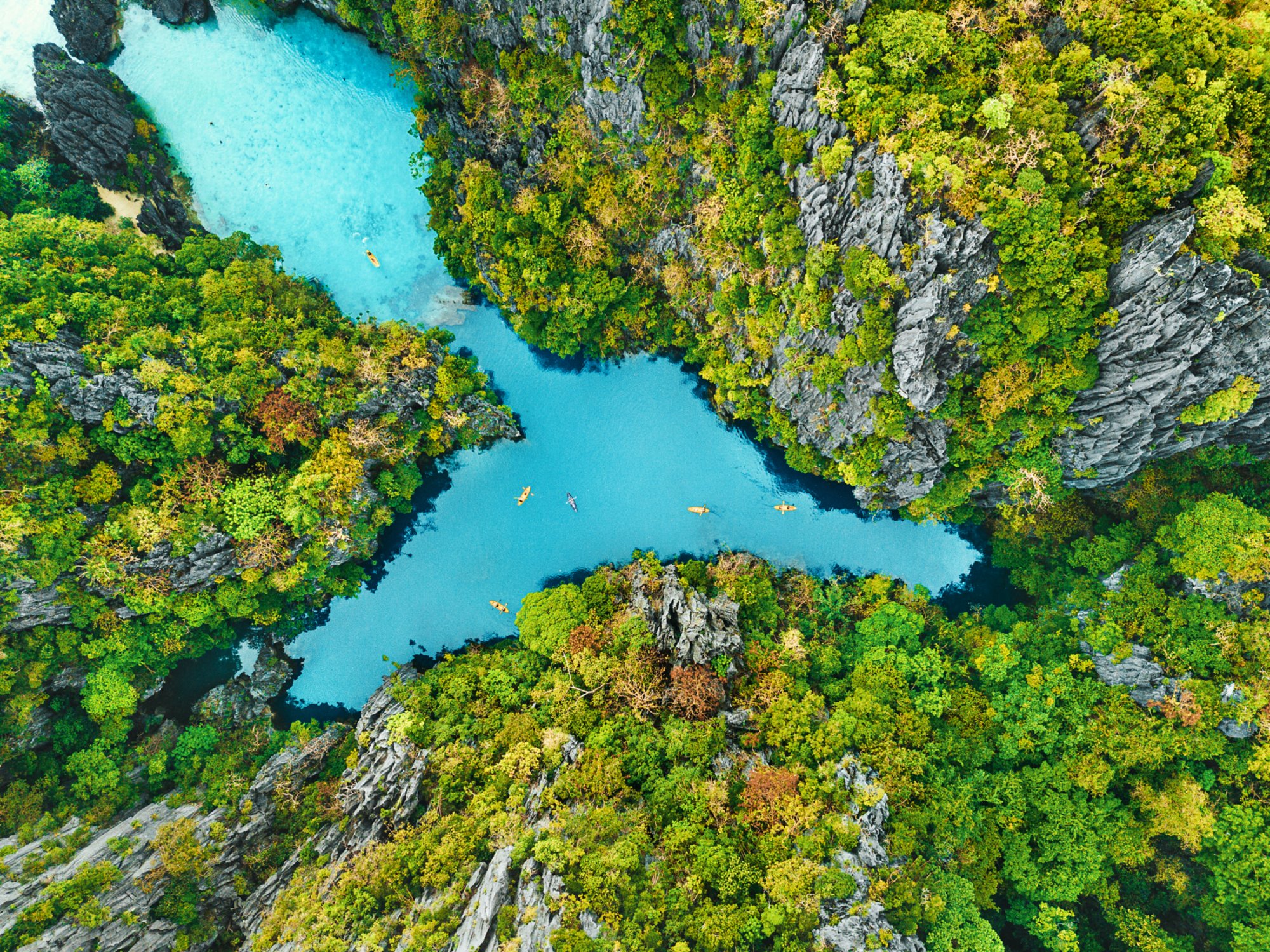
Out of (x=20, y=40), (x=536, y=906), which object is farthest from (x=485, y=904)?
(x=20, y=40)

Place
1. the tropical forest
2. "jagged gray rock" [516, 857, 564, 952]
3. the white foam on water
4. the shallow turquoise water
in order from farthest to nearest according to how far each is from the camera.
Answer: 1. the shallow turquoise water
2. the white foam on water
3. the tropical forest
4. "jagged gray rock" [516, 857, 564, 952]

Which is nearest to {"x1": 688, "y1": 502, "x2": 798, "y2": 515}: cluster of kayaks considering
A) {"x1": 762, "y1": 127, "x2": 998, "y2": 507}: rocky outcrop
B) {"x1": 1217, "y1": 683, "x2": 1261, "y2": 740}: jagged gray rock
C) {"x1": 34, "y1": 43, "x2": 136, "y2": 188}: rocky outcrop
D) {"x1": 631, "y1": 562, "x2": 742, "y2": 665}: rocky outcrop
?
→ {"x1": 631, "y1": 562, "x2": 742, "y2": 665}: rocky outcrop

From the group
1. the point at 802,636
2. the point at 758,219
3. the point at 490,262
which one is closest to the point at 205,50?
the point at 490,262

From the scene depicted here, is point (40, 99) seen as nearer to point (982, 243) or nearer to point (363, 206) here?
point (363, 206)

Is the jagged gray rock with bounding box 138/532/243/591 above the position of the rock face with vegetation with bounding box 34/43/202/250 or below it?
below

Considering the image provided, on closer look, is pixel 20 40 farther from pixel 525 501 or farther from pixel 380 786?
pixel 380 786

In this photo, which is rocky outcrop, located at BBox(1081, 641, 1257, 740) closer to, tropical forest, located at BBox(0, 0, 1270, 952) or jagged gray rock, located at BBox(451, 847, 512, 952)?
tropical forest, located at BBox(0, 0, 1270, 952)
